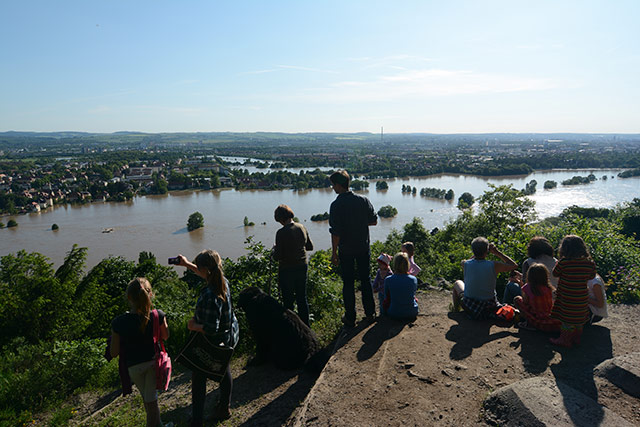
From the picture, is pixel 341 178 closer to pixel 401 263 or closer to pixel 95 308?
pixel 401 263

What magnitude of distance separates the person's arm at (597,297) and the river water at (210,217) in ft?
55.6

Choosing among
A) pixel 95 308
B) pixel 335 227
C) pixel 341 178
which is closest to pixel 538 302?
pixel 335 227

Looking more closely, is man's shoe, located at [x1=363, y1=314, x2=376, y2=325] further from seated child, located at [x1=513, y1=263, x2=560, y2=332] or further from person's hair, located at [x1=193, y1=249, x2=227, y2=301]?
person's hair, located at [x1=193, y1=249, x2=227, y2=301]

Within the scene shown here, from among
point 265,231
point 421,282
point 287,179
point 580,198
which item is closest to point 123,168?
point 287,179

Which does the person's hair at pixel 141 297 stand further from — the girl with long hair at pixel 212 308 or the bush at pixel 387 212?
the bush at pixel 387 212

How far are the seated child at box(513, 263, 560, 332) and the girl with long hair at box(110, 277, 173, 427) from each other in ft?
9.34

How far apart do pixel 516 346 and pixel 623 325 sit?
1391 mm

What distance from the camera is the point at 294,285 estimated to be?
144 inches

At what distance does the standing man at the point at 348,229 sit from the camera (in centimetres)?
354

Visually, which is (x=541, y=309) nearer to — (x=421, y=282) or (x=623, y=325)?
(x=623, y=325)

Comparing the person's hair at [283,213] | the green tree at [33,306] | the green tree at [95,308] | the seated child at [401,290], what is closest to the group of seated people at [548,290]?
the seated child at [401,290]

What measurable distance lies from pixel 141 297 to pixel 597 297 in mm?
3461

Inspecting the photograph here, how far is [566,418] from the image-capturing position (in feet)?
7.06

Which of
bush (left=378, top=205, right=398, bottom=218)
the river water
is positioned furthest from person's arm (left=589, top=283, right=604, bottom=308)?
bush (left=378, top=205, right=398, bottom=218)
